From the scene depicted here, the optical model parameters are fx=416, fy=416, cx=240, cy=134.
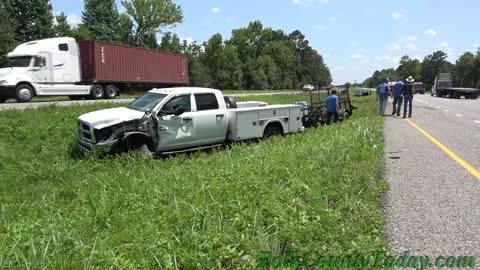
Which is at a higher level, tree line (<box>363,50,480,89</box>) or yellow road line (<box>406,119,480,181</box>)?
tree line (<box>363,50,480,89</box>)

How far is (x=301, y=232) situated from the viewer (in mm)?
3973

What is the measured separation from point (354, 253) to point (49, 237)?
9.38ft

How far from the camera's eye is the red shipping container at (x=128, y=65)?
25.5m

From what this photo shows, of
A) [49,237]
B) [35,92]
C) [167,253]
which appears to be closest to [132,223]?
[49,237]

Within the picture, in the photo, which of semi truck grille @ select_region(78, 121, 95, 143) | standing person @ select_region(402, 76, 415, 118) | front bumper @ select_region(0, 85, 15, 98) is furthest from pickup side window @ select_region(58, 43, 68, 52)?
standing person @ select_region(402, 76, 415, 118)

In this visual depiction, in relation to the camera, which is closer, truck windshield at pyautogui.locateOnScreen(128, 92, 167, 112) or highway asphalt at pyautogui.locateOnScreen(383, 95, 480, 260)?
highway asphalt at pyautogui.locateOnScreen(383, 95, 480, 260)

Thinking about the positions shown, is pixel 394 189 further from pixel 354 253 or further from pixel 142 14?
pixel 142 14

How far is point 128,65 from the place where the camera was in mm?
28609

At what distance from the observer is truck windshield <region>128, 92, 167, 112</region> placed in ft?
35.0

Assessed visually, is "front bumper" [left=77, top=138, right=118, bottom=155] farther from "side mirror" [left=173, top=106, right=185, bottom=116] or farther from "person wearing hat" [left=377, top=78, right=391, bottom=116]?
"person wearing hat" [left=377, top=78, right=391, bottom=116]

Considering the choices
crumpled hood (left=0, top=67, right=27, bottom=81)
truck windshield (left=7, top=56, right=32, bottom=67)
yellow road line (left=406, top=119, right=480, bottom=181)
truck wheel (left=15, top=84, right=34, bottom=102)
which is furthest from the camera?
truck windshield (left=7, top=56, right=32, bottom=67)

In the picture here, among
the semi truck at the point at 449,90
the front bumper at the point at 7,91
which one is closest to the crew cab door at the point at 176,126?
the front bumper at the point at 7,91

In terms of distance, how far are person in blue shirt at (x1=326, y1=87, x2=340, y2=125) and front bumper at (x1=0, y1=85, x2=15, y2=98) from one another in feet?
51.5

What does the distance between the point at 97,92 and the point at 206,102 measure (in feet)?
55.5
